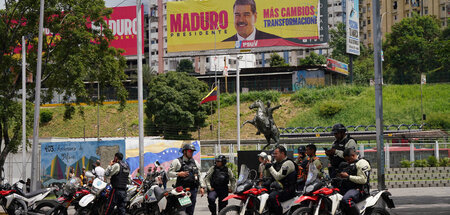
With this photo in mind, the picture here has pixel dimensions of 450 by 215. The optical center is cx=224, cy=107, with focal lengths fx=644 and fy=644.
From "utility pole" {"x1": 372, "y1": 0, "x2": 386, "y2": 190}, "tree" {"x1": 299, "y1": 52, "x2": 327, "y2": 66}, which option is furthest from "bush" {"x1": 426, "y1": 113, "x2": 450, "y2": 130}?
"utility pole" {"x1": 372, "y1": 0, "x2": 386, "y2": 190}

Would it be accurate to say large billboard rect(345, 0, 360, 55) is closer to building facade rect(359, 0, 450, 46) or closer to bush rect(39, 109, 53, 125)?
building facade rect(359, 0, 450, 46)

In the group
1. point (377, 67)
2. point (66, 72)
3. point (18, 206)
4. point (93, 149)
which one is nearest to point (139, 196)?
point (18, 206)

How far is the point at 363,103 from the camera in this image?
215 feet

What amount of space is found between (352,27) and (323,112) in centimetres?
985

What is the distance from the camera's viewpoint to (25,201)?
1580 cm

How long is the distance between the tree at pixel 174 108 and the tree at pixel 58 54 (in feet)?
94.9

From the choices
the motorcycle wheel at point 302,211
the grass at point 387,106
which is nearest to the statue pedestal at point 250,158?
the motorcycle wheel at point 302,211

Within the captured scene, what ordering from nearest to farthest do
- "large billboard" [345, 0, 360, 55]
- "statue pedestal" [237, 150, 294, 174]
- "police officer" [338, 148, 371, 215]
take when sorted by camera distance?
"police officer" [338, 148, 371, 215] < "statue pedestal" [237, 150, 294, 174] < "large billboard" [345, 0, 360, 55]

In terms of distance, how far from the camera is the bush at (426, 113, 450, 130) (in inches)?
2210

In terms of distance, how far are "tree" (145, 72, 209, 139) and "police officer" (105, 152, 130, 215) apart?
48.5 meters

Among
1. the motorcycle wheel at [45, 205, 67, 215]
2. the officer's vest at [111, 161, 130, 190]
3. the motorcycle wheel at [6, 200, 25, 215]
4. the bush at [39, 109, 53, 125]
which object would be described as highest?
the bush at [39, 109, 53, 125]

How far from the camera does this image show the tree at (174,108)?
6481 cm

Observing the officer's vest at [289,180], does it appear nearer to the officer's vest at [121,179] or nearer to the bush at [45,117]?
the officer's vest at [121,179]

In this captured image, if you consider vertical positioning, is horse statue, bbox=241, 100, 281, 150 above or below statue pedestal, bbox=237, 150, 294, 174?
above
